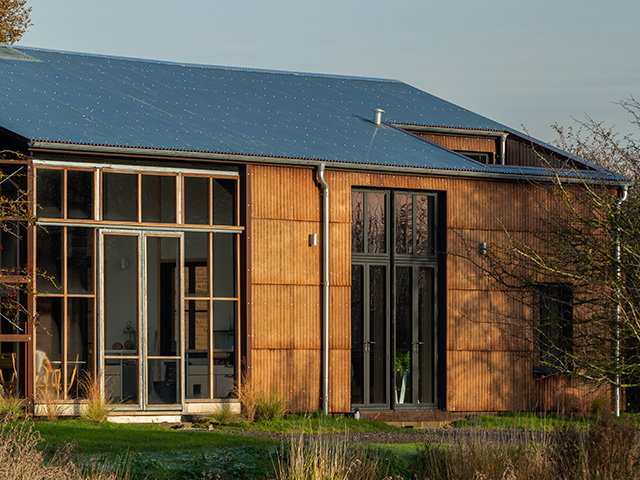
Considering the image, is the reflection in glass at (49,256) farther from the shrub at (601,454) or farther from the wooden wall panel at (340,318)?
the shrub at (601,454)

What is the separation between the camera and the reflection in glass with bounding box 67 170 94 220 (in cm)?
1545

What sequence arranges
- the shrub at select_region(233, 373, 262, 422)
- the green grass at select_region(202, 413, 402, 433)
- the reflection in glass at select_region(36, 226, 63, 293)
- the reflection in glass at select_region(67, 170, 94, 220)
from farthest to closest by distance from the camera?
the shrub at select_region(233, 373, 262, 422), the reflection in glass at select_region(67, 170, 94, 220), the green grass at select_region(202, 413, 402, 433), the reflection in glass at select_region(36, 226, 63, 293)

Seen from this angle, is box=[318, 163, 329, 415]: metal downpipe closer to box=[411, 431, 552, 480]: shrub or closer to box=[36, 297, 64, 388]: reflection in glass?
box=[36, 297, 64, 388]: reflection in glass

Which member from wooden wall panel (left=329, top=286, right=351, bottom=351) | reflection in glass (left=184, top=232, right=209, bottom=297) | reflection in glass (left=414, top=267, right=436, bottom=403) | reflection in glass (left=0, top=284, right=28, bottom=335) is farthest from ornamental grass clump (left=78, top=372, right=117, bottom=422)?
reflection in glass (left=414, top=267, right=436, bottom=403)

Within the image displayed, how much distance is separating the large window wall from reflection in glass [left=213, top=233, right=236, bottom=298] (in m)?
0.02

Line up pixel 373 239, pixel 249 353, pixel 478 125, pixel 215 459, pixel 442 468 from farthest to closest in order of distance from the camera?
pixel 478 125, pixel 373 239, pixel 249 353, pixel 215 459, pixel 442 468

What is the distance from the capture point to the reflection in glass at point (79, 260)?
606 inches

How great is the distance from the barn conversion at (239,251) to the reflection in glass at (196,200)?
28 millimetres

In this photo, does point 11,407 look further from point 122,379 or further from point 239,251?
point 239,251

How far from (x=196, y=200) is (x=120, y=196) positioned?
1.23 meters

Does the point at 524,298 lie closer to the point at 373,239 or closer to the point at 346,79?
the point at 373,239

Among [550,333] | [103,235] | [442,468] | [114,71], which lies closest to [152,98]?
[114,71]

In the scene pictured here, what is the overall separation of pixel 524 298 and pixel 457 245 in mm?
1597

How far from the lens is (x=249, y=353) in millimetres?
16359
